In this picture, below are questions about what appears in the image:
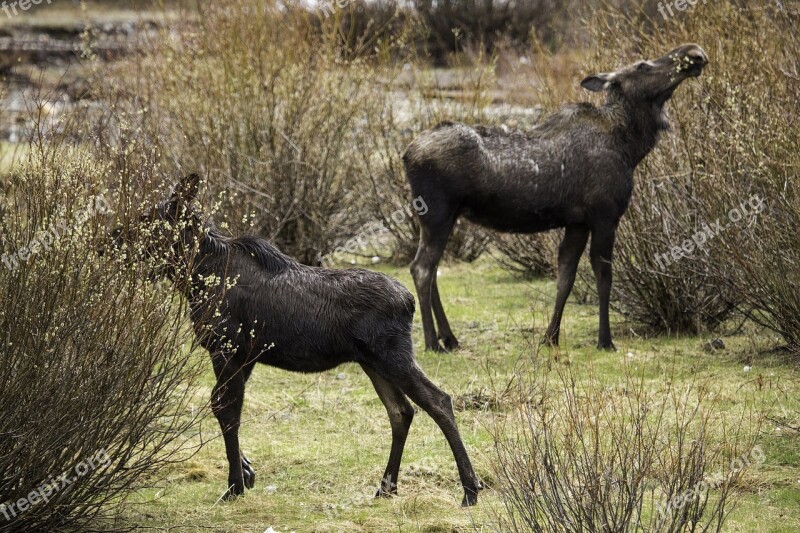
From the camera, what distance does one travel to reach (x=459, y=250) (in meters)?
15.0

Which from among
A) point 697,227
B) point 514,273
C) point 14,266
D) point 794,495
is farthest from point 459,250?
point 14,266

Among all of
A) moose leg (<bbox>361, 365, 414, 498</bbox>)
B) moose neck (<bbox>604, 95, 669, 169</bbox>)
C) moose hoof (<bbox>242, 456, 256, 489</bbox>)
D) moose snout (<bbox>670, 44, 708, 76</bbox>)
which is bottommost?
moose hoof (<bbox>242, 456, 256, 489</bbox>)

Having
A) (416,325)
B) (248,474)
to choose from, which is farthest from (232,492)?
(416,325)

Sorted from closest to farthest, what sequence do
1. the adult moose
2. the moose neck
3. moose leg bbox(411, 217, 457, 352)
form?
the adult moose, moose leg bbox(411, 217, 457, 352), the moose neck

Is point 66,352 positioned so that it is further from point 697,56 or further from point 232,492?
point 697,56

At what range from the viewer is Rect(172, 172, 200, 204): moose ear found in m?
6.60

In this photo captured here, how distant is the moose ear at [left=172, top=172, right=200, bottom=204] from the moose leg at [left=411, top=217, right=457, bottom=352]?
3617 mm

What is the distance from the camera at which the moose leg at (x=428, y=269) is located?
1010cm

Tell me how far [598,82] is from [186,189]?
16.8ft

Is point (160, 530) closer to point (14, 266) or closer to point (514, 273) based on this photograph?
point (14, 266)

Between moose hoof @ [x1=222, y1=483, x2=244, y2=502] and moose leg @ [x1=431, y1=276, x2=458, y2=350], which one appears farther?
moose leg @ [x1=431, y1=276, x2=458, y2=350]

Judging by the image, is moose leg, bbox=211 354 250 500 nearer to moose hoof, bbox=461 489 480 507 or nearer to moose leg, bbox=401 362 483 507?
moose leg, bbox=401 362 483 507

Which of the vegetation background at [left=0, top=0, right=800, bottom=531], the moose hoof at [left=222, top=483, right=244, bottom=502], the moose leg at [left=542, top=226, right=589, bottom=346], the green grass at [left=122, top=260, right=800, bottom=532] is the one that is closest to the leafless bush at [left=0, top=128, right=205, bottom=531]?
the vegetation background at [left=0, top=0, right=800, bottom=531]

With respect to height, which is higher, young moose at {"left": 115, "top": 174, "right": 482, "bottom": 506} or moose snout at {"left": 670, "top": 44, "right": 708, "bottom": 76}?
moose snout at {"left": 670, "top": 44, "right": 708, "bottom": 76}
